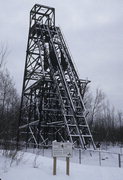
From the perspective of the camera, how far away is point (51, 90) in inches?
877

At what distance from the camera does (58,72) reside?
20.9 m

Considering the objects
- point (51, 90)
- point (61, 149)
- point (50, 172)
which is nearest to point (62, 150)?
point (61, 149)

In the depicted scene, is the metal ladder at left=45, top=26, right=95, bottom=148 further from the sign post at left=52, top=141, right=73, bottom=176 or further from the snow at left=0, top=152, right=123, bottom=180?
the sign post at left=52, top=141, right=73, bottom=176

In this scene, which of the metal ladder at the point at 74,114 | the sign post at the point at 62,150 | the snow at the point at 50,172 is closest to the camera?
the snow at the point at 50,172

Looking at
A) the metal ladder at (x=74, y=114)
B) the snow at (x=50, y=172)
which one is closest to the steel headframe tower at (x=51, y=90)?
the metal ladder at (x=74, y=114)

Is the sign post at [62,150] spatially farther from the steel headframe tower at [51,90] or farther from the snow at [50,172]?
the steel headframe tower at [51,90]

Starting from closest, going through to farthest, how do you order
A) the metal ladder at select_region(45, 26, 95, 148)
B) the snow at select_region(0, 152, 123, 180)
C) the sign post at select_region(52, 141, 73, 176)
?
1. the snow at select_region(0, 152, 123, 180)
2. the sign post at select_region(52, 141, 73, 176)
3. the metal ladder at select_region(45, 26, 95, 148)

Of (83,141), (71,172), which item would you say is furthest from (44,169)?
(83,141)

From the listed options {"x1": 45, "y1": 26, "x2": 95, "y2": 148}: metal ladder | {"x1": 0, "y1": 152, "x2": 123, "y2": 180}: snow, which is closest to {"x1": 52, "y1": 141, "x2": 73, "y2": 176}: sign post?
{"x1": 0, "y1": 152, "x2": 123, "y2": 180}: snow

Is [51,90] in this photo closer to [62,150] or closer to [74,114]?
[74,114]

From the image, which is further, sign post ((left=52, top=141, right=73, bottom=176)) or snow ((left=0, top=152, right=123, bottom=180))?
sign post ((left=52, top=141, right=73, bottom=176))

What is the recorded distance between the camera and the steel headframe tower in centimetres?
1866

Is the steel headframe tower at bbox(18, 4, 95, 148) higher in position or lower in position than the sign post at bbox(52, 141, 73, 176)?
higher

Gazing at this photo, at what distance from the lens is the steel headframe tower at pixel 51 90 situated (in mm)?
18656
